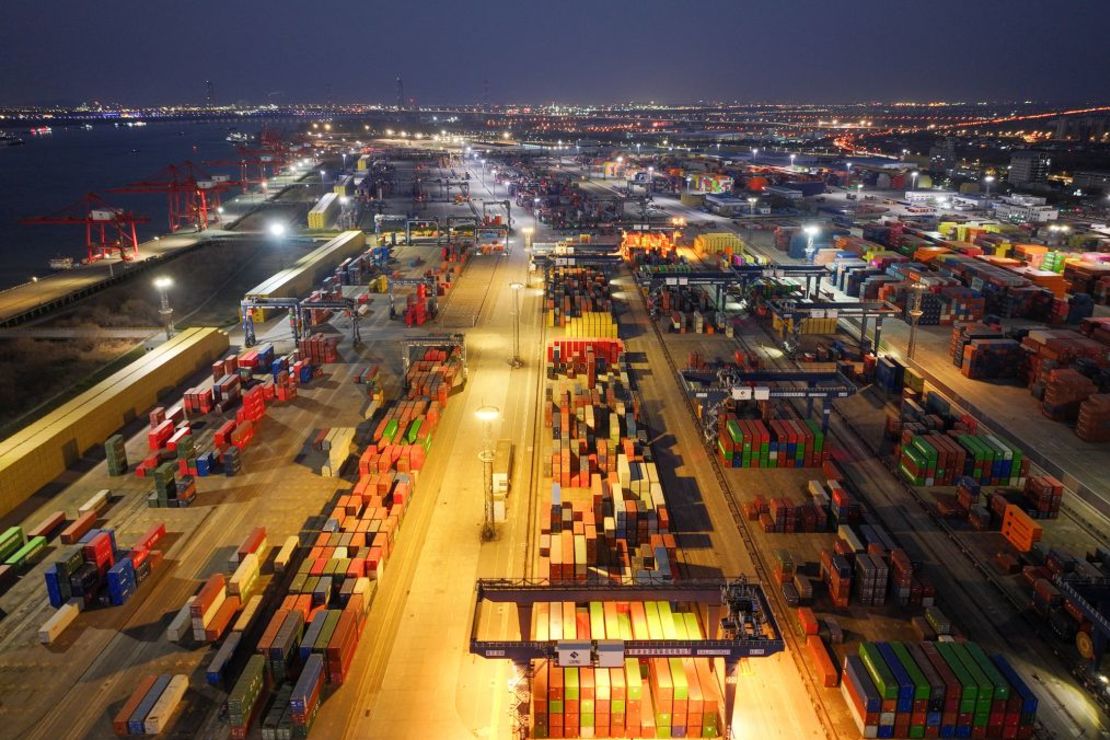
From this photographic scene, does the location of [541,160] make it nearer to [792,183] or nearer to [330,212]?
[792,183]

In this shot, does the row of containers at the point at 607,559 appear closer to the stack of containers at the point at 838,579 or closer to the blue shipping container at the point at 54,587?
the stack of containers at the point at 838,579

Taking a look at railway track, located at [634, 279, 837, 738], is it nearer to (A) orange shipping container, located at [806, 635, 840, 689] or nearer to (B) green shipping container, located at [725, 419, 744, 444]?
(A) orange shipping container, located at [806, 635, 840, 689]

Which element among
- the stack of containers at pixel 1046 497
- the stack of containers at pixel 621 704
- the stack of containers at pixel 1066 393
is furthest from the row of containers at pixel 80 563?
the stack of containers at pixel 1066 393

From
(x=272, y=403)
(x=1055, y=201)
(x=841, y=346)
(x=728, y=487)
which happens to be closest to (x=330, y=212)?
(x=272, y=403)

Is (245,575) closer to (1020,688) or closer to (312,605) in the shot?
(312,605)

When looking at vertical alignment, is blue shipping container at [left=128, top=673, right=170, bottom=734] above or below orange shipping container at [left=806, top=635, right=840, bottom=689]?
below

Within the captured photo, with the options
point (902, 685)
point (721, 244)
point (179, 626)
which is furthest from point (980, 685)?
point (721, 244)

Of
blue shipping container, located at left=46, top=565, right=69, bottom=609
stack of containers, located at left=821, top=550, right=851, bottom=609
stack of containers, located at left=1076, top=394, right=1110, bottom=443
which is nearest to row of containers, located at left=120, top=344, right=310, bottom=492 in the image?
blue shipping container, located at left=46, top=565, right=69, bottom=609
